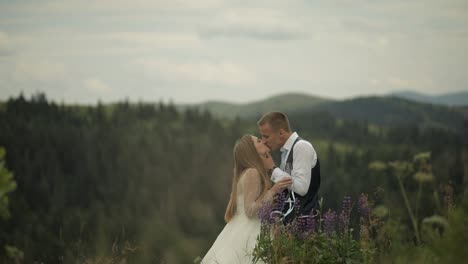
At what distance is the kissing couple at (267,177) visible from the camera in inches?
277

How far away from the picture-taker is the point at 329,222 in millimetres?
6547

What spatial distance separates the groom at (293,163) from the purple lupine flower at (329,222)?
0.42m

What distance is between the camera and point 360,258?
6.96 meters

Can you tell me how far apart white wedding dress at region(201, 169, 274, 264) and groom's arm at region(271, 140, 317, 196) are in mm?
390

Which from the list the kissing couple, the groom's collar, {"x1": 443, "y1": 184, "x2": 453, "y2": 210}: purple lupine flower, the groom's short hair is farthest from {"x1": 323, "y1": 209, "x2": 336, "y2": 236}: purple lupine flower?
{"x1": 443, "y1": 184, "x2": 453, "y2": 210}: purple lupine flower

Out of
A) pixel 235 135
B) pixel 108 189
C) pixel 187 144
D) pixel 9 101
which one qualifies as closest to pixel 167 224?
pixel 108 189

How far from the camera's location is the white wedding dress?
733cm

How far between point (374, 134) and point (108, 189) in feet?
292

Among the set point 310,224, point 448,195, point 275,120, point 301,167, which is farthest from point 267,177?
point 448,195

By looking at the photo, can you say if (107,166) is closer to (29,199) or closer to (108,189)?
(108,189)

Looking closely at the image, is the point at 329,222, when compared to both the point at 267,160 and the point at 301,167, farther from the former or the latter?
the point at 267,160

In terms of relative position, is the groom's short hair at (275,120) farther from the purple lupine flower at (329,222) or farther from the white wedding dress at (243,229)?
the purple lupine flower at (329,222)

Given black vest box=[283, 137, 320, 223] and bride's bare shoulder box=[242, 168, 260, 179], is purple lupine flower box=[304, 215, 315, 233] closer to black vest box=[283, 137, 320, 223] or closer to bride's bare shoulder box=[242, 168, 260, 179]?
black vest box=[283, 137, 320, 223]

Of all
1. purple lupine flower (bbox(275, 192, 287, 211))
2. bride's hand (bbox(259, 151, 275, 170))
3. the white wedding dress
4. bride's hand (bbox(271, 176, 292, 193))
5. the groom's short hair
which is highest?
the groom's short hair
